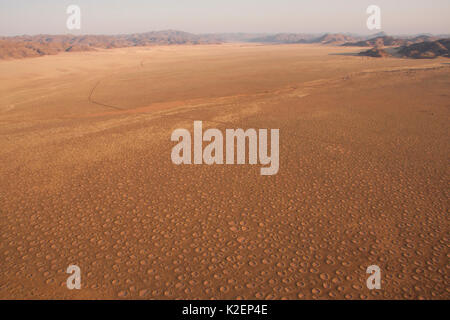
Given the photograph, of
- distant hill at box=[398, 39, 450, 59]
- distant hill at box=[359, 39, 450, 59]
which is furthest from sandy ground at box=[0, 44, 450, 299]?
distant hill at box=[398, 39, 450, 59]

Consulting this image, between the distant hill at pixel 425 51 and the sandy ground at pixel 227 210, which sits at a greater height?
the distant hill at pixel 425 51

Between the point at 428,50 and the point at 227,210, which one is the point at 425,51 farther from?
the point at 227,210

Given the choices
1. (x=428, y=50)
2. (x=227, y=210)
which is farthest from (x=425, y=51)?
(x=227, y=210)

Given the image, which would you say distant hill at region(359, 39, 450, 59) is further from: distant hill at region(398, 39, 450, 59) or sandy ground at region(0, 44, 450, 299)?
sandy ground at region(0, 44, 450, 299)

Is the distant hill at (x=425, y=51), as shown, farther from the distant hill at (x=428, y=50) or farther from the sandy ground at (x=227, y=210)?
the sandy ground at (x=227, y=210)

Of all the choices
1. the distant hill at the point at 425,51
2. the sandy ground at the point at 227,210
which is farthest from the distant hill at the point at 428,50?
the sandy ground at the point at 227,210

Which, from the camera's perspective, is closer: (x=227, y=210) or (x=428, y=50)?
(x=227, y=210)

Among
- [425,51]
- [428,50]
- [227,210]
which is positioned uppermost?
[428,50]
